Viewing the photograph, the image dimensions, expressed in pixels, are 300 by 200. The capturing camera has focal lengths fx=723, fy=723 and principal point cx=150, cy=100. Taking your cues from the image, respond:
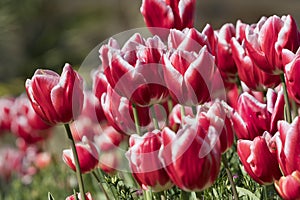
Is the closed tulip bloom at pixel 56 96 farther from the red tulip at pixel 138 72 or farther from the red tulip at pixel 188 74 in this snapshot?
the red tulip at pixel 188 74

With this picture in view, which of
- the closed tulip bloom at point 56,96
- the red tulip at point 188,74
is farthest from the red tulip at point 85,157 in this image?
the red tulip at point 188,74

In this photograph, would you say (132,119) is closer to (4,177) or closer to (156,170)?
(156,170)

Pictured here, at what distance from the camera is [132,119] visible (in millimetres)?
1622

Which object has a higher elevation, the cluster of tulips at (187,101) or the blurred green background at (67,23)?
the cluster of tulips at (187,101)

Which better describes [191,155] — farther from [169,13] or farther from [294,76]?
[169,13]

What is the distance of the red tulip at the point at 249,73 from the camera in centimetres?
169

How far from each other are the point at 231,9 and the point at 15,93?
693 cm

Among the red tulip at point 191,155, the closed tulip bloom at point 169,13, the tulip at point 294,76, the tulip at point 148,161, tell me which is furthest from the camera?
the closed tulip bloom at point 169,13

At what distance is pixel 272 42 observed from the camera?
1.54m

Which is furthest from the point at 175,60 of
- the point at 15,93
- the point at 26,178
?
the point at 15,93

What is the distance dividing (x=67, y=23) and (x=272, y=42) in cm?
1235

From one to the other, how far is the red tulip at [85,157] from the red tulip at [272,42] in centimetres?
42

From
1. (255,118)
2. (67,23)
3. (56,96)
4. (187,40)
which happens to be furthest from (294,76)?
(67,23)

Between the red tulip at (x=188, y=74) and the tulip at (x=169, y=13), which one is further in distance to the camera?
the tulip at (x=169, y=13)
